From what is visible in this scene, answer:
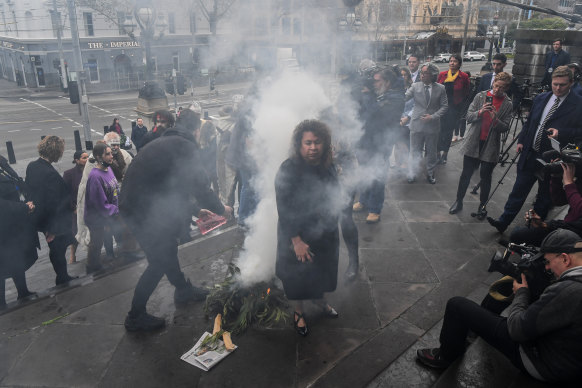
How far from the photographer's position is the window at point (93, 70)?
25203 millimetres

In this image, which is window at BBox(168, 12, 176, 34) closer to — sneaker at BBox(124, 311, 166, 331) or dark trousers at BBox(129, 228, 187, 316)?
dark trousers at BBox(129, 228, 187, 316)

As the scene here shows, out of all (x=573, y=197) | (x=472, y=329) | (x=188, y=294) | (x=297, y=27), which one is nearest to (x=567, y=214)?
(x=573, y=197)

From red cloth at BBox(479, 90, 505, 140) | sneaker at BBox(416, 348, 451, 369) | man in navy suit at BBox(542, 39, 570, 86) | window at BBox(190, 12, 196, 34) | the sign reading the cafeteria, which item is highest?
the sign reading the cafeteria

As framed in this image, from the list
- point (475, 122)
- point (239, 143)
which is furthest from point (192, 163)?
point (475, 122)

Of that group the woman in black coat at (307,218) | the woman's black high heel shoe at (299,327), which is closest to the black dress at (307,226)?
the woman in black coat at (307,218)

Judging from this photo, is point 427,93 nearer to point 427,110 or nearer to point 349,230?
point 427,110

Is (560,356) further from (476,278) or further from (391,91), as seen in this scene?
(391,91)

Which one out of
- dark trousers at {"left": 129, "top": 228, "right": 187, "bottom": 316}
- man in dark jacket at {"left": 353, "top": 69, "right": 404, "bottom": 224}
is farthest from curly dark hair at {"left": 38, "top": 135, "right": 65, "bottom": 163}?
man in dark jacket at {"left": 353, "top": 69, "right": 404, "bottom": 224}

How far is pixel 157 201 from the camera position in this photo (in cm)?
303

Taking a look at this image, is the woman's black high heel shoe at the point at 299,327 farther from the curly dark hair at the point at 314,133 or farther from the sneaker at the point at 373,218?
the sneaker at the point at 373,218

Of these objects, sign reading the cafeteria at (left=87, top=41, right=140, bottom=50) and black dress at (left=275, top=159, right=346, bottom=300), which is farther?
sign reading the cafeteria at (left=87, top=41, right=140, bottom=50)

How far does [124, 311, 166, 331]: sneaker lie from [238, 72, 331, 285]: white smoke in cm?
72

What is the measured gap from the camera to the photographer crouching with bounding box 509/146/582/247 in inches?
115

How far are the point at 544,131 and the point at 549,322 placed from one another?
272 centimetres
